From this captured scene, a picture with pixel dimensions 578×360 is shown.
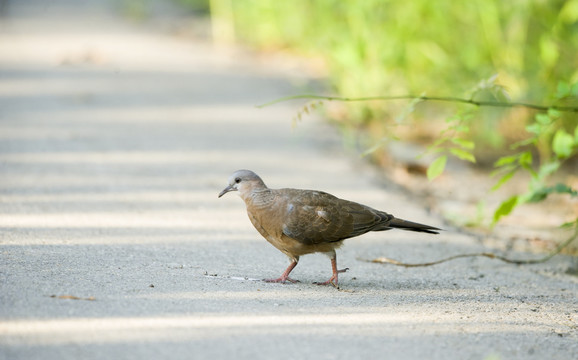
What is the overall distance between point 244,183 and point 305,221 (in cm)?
41

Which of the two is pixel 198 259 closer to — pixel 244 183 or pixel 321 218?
pixel 244 183

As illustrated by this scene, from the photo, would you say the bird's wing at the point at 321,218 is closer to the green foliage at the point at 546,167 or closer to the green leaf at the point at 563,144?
the green foliage at the point at 546,167

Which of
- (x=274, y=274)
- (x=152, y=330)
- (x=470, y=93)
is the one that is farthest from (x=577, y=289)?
(x=152, y=330)

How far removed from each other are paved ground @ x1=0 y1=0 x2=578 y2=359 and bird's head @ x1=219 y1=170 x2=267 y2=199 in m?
0.38

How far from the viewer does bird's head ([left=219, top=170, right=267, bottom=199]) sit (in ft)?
11.7

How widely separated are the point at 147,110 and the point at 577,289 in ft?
15.6

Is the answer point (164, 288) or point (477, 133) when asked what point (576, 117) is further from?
point (164, 288)

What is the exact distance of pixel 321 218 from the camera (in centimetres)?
338

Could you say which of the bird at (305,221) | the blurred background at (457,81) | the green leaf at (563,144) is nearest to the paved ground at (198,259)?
the bird at (305,221)

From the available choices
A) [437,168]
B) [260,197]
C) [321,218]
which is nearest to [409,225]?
[437,168]

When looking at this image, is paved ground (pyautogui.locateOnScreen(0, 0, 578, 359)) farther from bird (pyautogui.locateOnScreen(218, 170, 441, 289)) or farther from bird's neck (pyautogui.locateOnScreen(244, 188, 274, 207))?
bird's neck (pyautogui.locateOnScreen(244, 188, 274, 207))

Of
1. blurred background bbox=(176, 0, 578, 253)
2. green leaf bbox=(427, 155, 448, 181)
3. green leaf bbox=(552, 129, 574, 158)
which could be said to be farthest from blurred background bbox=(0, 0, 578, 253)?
green leaf bbox=(427, 155, 448, 181)

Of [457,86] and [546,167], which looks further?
[457,86]

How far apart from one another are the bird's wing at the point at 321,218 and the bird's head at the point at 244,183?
0.42ft
